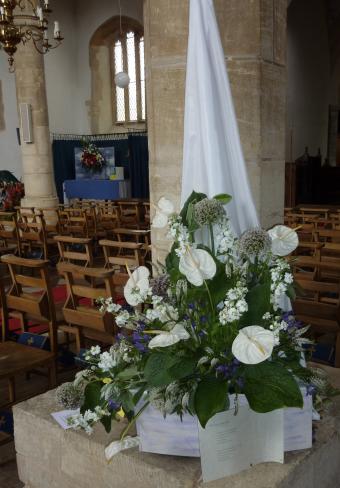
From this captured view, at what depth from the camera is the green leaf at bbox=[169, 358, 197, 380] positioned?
0.99 m

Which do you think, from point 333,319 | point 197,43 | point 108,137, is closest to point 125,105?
point 108,137

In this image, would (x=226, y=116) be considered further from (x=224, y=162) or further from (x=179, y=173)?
(x=179, y=173)

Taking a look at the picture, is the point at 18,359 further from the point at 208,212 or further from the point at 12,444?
the point at 208,212

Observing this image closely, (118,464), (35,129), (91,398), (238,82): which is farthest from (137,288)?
(35,129)

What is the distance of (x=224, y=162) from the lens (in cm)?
125

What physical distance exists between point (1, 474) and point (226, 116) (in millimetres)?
1944

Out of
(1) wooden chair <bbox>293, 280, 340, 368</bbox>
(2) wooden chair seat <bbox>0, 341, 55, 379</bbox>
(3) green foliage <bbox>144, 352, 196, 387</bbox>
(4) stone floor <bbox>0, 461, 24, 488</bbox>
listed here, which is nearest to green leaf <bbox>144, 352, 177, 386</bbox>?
(3) green foliage <bbox>144, 352, 196, 387</bbox>

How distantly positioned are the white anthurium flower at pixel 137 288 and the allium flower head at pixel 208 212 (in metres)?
0.20

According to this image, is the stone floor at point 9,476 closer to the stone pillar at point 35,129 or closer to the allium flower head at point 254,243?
the allium flower head at point 254,243

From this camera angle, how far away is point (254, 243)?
103 cm

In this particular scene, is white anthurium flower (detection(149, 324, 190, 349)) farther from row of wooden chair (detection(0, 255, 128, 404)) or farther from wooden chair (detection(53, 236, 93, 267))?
wooden chair (detection(53, 236, 93, 267))

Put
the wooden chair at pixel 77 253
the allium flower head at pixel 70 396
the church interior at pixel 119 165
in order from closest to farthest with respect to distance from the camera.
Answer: the allium flower head at pixel 70 396, the church interior at pixel 119 165, the wooden chair at pixel 77 253

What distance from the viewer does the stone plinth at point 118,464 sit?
41.6 inches

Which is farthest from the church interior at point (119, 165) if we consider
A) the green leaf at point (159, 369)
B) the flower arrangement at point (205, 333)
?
the green leaf at point (159, 369)
